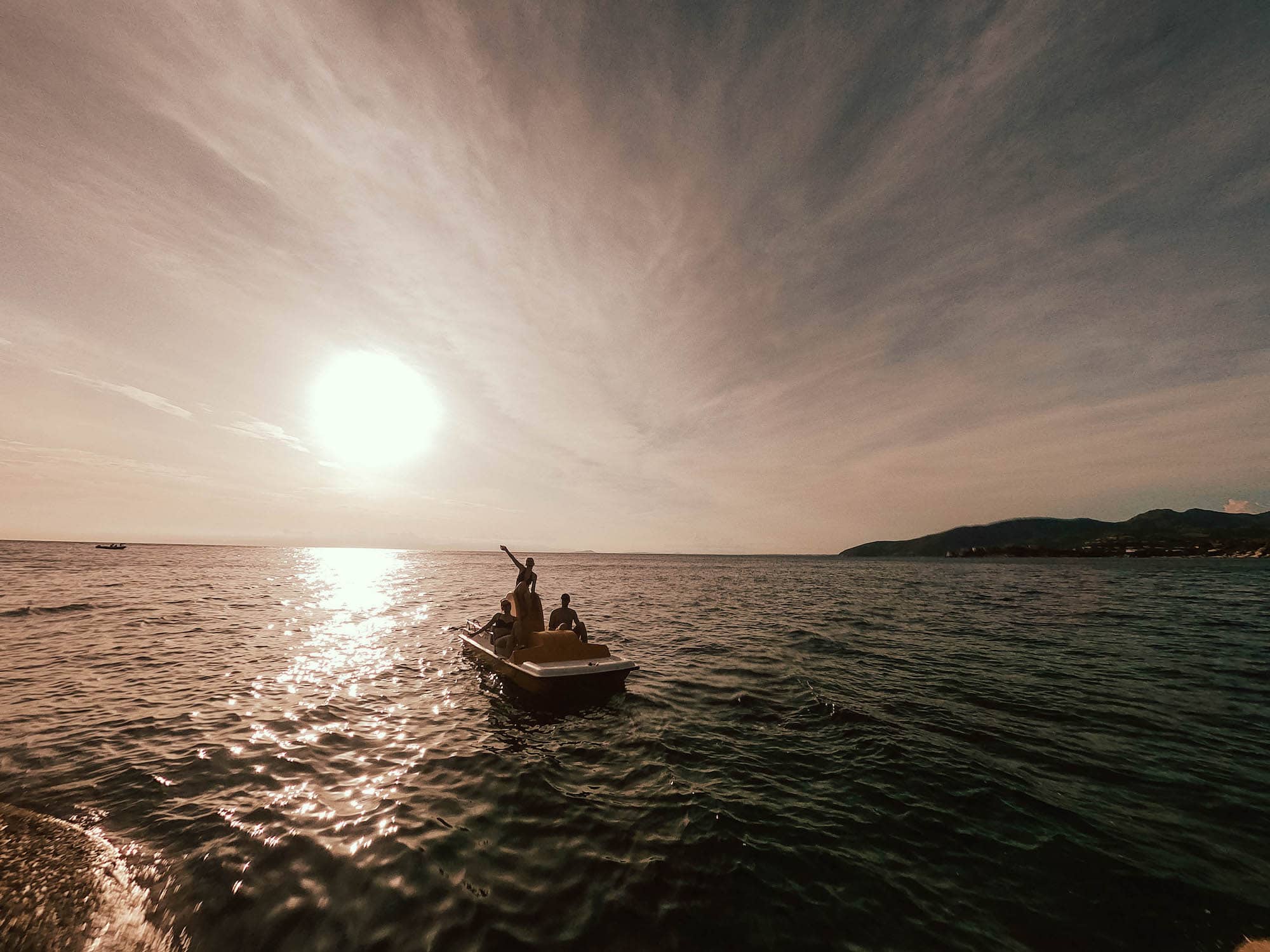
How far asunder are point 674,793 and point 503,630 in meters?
9.52

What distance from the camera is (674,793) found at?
Answer: 8406mm

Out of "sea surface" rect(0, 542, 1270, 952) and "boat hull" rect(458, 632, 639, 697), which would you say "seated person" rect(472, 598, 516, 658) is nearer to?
"boat hull" rect(458, 632, 639, 697)

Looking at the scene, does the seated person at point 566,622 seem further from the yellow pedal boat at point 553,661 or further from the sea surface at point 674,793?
the sea surface at point 674,793

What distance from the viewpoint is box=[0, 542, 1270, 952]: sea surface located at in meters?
5.61

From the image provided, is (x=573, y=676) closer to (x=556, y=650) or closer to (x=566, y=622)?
(x=556, y=650)

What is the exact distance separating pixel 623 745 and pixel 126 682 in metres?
15.7

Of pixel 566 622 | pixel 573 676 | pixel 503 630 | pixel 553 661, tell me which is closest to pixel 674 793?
pixel 573 676

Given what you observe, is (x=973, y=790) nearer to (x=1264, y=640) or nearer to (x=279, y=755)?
(x=279, y=755)

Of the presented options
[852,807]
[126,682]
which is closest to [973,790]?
[852,807]

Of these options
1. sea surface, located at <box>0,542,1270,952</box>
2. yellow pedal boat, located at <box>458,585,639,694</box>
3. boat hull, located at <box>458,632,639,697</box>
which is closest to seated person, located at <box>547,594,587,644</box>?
yellow pedal boat, located at <box>458,585,639,694</box>

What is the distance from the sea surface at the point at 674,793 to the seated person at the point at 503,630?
1398 mm

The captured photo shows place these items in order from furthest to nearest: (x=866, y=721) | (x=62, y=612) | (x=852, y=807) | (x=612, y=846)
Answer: (x=62, y=612), (x=866, y=721), (x=852, y=807), (x=612, y=846)

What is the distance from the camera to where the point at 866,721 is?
1191cm

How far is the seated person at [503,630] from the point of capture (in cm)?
1444
